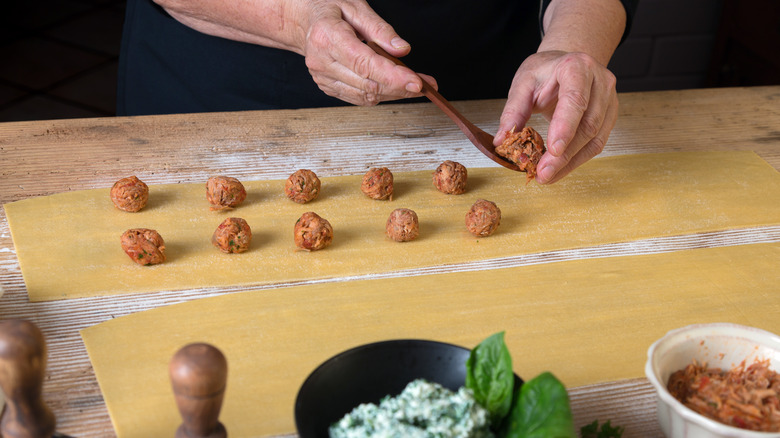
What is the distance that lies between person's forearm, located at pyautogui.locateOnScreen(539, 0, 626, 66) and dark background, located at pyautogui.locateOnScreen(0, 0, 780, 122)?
1659 millimetres

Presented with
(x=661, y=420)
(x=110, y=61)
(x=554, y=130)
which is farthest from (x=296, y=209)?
(x=110, y=61)

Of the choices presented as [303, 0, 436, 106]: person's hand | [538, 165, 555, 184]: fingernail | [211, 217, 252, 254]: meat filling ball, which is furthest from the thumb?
[211, 217, 252, 254]: meat filling ball

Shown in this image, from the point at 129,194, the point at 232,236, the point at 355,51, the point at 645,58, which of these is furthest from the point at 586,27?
the point at 645,58

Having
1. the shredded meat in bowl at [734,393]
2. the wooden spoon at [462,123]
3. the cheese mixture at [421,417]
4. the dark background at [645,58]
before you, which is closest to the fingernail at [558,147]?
the wooden spoon at [462,123]

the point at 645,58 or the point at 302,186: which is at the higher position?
the point at 645,58

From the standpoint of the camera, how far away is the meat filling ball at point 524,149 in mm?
1353

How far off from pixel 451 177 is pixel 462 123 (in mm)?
108

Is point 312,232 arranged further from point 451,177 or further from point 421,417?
point 421,417

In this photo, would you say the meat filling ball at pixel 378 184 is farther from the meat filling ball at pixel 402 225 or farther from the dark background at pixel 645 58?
the dark background at pixel 645 58

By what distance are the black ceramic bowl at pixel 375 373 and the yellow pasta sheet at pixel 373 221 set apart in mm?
379

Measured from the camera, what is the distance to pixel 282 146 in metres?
1.54

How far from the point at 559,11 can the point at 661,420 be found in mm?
1133

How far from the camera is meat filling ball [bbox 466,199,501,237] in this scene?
4.07 feet

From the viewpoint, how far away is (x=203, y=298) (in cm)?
108
